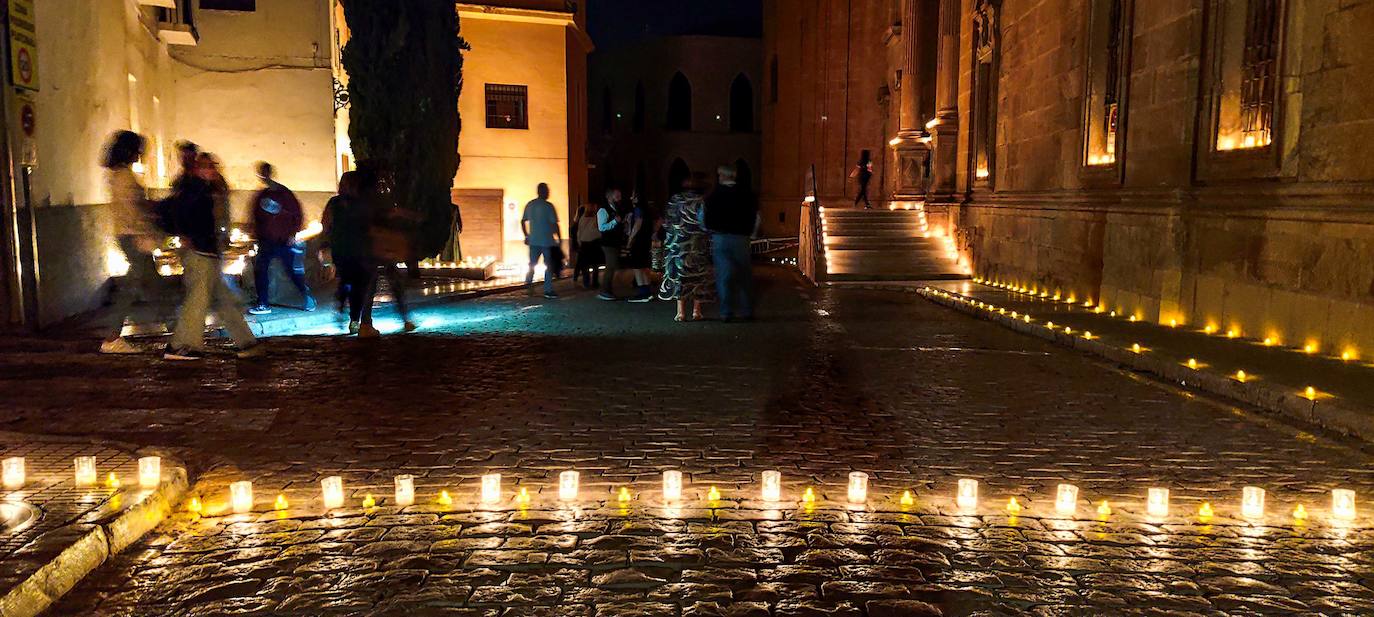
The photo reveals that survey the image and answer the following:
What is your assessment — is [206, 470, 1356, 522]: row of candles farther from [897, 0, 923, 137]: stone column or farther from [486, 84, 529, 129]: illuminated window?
[486, 84, 529, 129]: illuminated window

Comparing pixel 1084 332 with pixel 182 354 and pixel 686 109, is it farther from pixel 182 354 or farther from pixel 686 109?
pixel 686 109

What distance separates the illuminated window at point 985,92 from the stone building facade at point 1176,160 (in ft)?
0.16

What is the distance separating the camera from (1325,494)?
5.20 m

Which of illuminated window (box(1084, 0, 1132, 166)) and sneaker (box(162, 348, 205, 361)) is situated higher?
illuminated window (box(1084, 0, 1132, 166))

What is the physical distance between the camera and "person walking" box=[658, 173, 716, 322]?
1208 centimetres

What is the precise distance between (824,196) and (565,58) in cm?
1312

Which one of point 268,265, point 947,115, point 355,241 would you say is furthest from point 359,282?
point 947,115

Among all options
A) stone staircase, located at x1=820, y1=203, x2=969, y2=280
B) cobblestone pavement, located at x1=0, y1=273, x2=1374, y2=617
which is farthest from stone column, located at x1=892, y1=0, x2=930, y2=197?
cobblestone pavement, located at x1=0, y1=273, x2=1374, y2=617

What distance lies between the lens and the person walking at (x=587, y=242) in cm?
1595

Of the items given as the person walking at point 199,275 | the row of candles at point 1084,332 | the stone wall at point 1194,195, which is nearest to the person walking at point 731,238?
the row of candles at point 1084,332

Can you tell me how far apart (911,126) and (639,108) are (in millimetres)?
27551

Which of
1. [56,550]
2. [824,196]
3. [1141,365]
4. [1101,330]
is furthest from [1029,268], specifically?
[824,196]

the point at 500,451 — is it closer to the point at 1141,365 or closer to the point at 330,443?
the point at 330,443

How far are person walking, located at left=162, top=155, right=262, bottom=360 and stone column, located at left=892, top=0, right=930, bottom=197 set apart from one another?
1712cm
